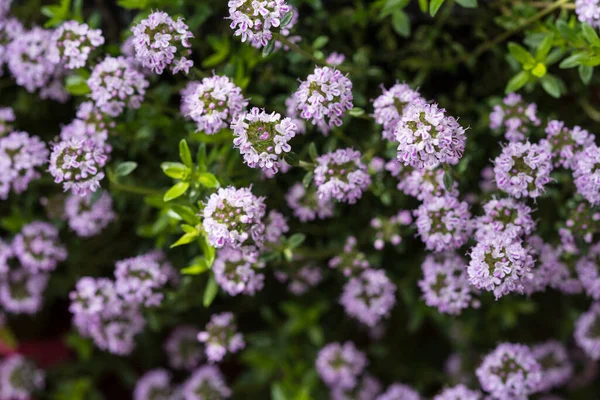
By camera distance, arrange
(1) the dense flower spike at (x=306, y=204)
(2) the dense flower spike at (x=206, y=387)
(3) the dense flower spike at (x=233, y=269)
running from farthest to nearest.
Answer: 1. (2) the dense flower spike at (x=206, y=387)
2. (1) the dense flower spike at (x=306, y=204)
3. (3) the dense flower spike at (x=233, y=269)

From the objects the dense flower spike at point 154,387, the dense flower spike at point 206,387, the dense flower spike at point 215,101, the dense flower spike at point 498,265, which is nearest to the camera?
the dense flower spike at point 498,265

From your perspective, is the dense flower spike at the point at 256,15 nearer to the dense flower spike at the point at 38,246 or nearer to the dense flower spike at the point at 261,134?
the dense flower spike at the point at 261,134

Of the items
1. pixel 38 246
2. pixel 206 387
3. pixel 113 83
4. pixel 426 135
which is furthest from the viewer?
pixel 206 387

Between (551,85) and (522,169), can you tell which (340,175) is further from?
(551,85)

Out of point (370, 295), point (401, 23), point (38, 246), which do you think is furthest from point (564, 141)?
point (38, 246)

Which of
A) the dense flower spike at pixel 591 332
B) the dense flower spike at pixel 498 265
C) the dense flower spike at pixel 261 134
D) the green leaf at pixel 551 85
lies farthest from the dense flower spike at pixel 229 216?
the dense flower spike at pixel 591 332

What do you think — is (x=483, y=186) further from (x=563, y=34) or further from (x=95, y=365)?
(x=95, y=365)

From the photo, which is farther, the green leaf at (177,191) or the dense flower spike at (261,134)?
the green leaf at (177,191)
